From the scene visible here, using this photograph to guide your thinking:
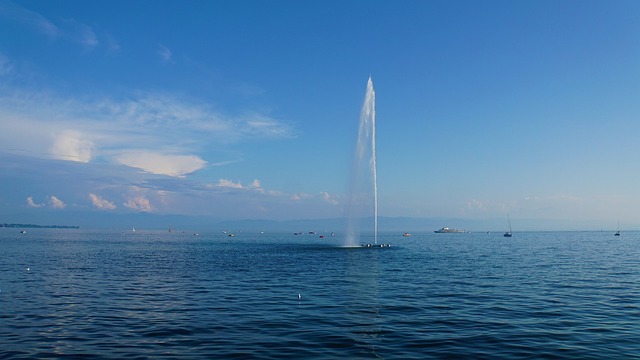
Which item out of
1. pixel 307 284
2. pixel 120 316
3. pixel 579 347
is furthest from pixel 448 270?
pixel 120 316

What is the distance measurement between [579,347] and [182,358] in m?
18.7

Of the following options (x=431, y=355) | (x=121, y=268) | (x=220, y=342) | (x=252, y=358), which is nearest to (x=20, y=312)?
(x=220, y=342)

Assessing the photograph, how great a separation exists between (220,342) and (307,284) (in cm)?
2293

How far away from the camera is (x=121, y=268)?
63281 mm

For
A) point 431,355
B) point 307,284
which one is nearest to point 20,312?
point 307,284

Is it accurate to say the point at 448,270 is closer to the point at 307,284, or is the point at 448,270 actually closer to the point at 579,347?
the point at 307,284

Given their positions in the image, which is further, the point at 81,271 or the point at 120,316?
the point at 81,271

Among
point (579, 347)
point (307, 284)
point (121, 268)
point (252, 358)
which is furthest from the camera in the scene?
point (121, 268)

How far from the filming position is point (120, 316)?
100 feet

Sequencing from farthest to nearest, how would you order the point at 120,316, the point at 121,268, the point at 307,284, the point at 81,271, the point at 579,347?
the point at 121,268 < the point at 81,271 < the point at 307,284 < the point at 120,316 < the point at 579,347

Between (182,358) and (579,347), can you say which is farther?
(579,347)

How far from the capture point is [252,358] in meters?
21.2

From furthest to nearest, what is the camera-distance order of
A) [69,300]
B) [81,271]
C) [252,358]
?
[81,271] < [69,300] < [252,358]

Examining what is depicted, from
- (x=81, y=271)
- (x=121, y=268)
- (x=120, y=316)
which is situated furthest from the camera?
(x=121, y=268)
